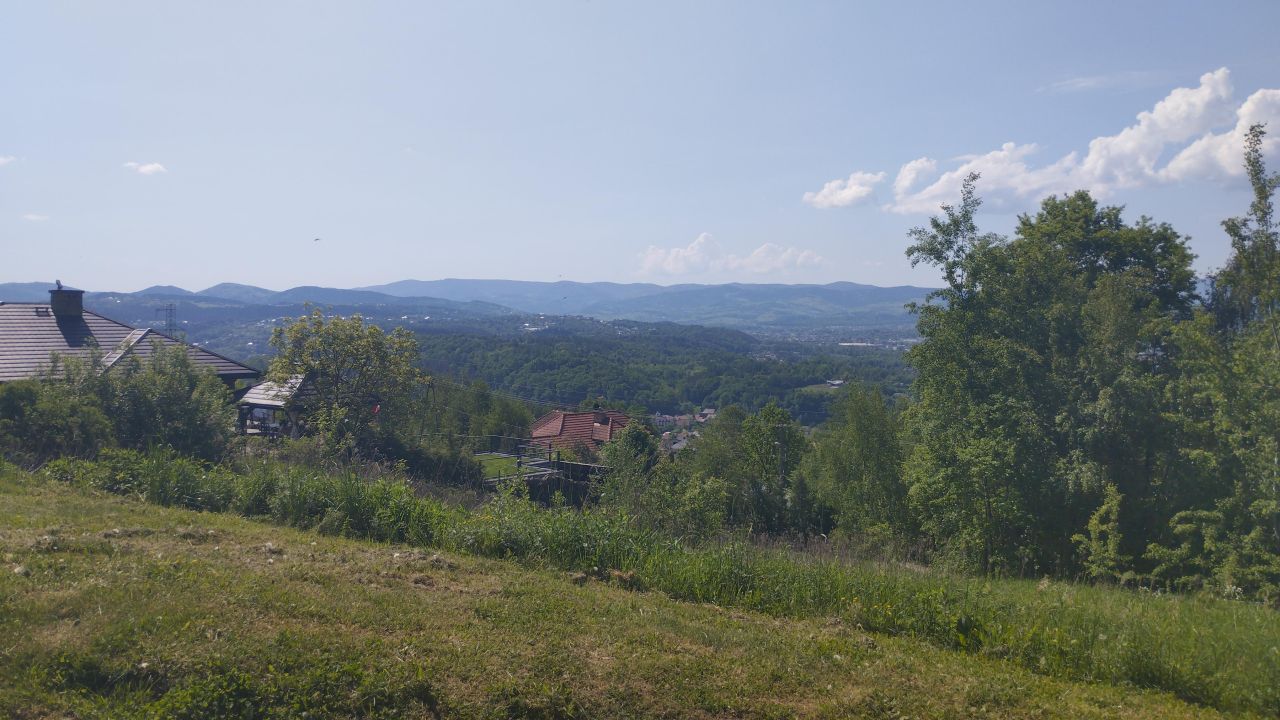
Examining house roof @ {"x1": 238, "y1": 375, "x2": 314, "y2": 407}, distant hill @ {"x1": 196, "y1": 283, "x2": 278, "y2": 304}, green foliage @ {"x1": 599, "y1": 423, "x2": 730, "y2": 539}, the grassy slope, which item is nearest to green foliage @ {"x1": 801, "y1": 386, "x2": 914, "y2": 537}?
green foliage @ {"x1": 599, "y1": 423, "x2": 730, "y2": 539}

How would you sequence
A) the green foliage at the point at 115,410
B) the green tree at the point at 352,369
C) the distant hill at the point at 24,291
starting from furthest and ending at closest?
the distant hill at the point at 24,291 < the green tree at the point at 352,369 < the green foliage at the point at 115,410

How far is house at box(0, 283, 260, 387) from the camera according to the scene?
21.8 m

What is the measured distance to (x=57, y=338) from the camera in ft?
77.2

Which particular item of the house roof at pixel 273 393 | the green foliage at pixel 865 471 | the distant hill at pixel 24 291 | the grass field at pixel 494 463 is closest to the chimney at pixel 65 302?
the house roof at pixel 273 393

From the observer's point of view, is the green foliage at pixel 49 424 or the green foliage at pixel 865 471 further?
the green foliage at pixel 865 471

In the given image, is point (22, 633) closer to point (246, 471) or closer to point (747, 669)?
point (747, 669)

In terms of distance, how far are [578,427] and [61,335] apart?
74.6ft

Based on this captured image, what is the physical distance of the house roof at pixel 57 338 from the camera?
70.7 feet

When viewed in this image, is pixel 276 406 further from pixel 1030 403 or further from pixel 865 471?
pixel 1030 403

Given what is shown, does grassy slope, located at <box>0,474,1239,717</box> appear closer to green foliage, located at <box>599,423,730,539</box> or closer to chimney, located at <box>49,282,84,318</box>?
green foliage, located at <box>599,423,730,539</box>

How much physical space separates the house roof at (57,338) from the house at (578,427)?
1509cm

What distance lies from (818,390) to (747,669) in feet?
260

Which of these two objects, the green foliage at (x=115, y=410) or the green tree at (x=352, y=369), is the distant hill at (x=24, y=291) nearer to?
the green tree at (x=352, y=369)

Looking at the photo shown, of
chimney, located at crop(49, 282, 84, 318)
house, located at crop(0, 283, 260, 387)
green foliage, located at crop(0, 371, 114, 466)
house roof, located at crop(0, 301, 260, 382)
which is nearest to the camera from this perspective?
green foliage, located at crop(0, 371, 114, 466)
